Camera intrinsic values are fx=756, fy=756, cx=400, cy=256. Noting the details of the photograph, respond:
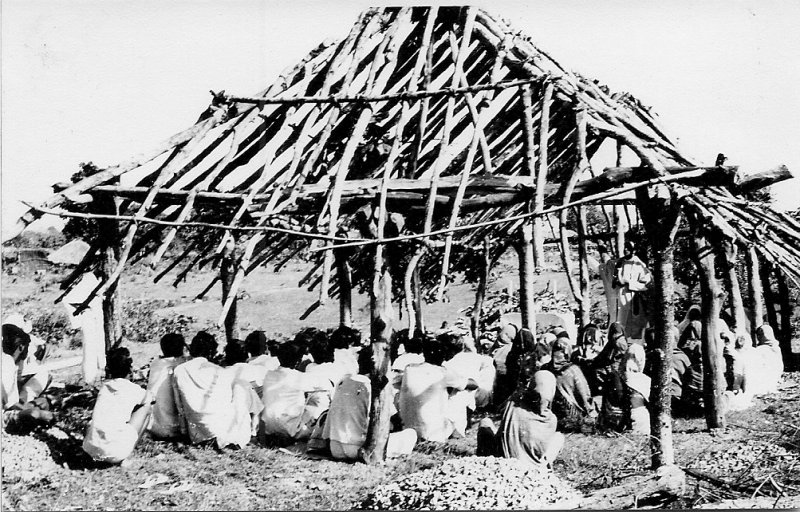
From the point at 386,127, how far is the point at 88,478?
17.9ft

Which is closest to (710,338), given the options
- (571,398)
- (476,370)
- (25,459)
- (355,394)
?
(571,398)

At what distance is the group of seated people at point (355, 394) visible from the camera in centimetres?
784

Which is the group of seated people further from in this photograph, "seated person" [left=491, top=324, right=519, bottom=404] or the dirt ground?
the dirt ground

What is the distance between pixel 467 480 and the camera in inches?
256

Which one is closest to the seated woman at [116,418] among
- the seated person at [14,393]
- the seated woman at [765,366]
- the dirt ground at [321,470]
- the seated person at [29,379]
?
the dirt ground at [321,470]

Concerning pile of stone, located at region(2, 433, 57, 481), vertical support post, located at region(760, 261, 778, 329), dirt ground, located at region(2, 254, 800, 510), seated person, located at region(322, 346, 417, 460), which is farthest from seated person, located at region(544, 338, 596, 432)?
vertical support post, located at region(760, 261, 778, 329)

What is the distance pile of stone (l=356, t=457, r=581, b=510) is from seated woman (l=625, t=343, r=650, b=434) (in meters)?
3.03

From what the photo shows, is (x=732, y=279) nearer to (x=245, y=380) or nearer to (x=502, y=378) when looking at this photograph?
(x=502, y=378)

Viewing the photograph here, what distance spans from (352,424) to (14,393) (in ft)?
12.9

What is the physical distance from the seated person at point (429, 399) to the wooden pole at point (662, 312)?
248 centimetres

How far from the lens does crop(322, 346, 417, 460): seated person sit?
27.7 feet

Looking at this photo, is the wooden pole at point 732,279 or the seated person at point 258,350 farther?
the seated person at point 258,350

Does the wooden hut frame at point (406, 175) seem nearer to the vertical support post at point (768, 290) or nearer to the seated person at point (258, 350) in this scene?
the seated person at point (258, 350)

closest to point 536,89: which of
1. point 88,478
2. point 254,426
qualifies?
point 254,426
